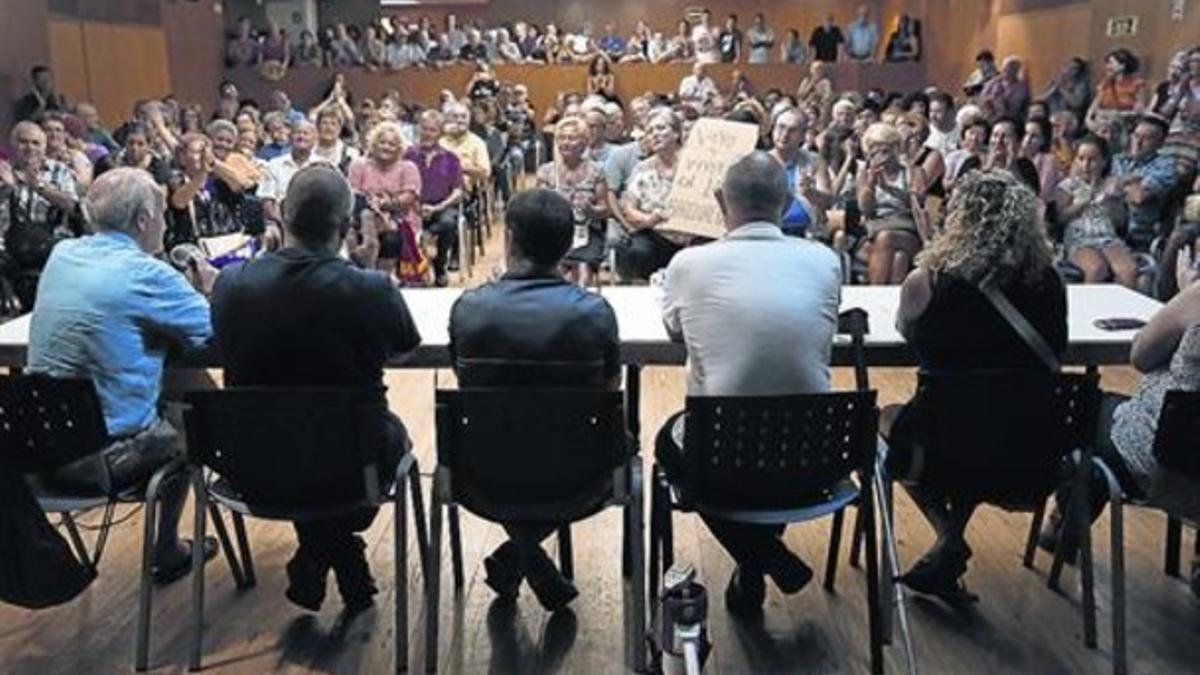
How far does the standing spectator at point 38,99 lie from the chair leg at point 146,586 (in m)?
8.05

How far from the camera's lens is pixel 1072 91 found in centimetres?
974

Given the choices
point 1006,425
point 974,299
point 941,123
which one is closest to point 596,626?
point 1006,425

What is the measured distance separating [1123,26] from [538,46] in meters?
8.98

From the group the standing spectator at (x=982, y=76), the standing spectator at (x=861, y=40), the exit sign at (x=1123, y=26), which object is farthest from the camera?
the standing spectator at (x=861, y=40)

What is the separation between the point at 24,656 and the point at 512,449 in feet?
4.70

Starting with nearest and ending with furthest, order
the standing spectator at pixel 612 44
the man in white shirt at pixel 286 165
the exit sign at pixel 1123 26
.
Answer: the man in white shirt at pixel 286 165 < the exit sign at pixel 1123 26 < the standing spectator at pixel 612 44

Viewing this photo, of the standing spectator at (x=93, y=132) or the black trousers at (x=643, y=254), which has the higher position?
the standing spectator at (x=93, y=132)

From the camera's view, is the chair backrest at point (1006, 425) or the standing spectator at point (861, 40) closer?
the chair backrest at point (1006, 425)

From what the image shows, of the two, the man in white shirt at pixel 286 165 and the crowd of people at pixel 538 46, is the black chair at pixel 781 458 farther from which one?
the crowd of people at pixel 538 46

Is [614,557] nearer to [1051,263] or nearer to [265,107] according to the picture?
[1051,263]

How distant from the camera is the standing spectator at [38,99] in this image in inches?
377

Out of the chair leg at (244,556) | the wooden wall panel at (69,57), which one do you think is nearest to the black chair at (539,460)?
the chair leg at (244,556)

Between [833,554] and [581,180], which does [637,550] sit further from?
[581,180]

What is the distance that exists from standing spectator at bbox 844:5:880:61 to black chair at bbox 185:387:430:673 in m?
14.6
